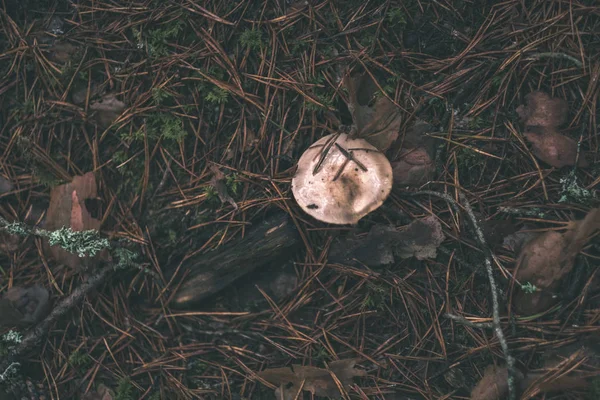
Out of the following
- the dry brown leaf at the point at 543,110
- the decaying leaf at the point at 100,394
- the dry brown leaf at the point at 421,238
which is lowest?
the decaying leaf at the point at 100,394

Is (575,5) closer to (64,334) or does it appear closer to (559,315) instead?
(559,315)

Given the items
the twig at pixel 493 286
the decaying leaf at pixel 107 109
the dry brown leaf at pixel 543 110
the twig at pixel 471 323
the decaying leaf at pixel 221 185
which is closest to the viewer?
the twig at pixel 493 286

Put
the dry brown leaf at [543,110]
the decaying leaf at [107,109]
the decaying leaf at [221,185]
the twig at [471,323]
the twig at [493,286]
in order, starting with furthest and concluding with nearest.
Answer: the decaying leaf at [107,109] → the decaying leaf at [221,185] → the dry brown leaf at [543,110] → the twig at [471,323] → the twig at [493,286]

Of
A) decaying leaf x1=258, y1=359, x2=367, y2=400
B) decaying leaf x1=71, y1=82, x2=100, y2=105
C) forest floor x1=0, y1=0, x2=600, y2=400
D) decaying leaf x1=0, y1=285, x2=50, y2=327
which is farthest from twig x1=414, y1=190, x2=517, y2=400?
decaying leaf x1=0, y1=285, x2=50, y2=327

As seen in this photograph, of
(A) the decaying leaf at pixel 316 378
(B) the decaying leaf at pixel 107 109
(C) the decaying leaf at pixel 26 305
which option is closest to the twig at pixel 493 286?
(A) the decaying leaf at pixel 316 378

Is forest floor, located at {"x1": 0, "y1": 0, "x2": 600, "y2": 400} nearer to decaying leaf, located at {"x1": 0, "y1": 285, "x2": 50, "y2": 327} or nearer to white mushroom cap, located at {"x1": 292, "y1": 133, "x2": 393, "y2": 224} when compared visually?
decaying leaf, located at {"x1": 0, "y1": 285, "x2": 50, "y2": 327}

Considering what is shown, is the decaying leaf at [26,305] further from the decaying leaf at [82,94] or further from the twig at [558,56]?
the twig at [558,56]
